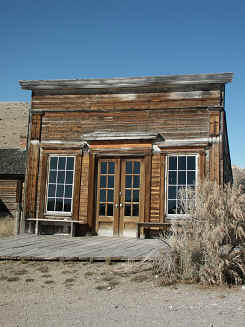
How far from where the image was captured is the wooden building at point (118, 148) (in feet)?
33.8

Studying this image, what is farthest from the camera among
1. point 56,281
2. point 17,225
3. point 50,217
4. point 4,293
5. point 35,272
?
point 50,217

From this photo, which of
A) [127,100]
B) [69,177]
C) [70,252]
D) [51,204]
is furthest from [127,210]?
[70,252]

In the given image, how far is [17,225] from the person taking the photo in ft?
33.7

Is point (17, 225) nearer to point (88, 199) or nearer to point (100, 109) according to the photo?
point (88, 199)

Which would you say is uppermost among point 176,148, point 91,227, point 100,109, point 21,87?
point 21,87

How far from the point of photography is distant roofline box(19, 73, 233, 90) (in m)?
10.2

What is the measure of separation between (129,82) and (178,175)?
310 centimetres

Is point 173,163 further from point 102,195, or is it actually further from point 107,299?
point 107,299

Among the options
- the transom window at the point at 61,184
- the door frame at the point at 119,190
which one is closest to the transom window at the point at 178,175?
the door frame at the point at 119,190

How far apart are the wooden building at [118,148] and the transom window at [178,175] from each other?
3 centimetres

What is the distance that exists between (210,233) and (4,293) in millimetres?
2904

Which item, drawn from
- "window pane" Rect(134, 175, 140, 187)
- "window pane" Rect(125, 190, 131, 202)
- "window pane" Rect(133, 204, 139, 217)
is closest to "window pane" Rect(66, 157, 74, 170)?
"window pane" Rect(125, 190, 131, 202)

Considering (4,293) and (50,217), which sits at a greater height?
(50,217)

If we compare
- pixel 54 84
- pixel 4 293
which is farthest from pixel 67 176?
pixel 4 293
